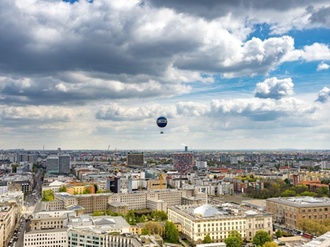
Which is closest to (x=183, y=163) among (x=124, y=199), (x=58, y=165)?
(x=58, y=165)

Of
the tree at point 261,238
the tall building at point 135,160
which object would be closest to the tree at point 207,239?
the tree at point 261,238

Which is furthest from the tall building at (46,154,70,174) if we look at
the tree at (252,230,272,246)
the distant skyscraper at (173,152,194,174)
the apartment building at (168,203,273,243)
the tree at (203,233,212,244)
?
the tree at (252,230,272,246)

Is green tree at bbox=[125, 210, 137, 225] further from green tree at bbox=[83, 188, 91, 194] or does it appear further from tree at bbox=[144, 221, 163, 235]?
green tree at bbox=[83, 188, 91, 194]

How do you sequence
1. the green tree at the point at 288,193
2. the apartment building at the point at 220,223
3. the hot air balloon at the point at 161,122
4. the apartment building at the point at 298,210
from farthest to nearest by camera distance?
1. the green tree at the point at 288,193
2. the hot air balloon at the point at 161,122
3. the apartment building at the point at 298,210
4. the apartment building at the point at 220,223

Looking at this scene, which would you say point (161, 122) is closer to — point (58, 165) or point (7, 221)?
point (7, 221)

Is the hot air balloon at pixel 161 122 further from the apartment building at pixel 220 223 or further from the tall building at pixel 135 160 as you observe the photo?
the tall building at pixel 135 160
